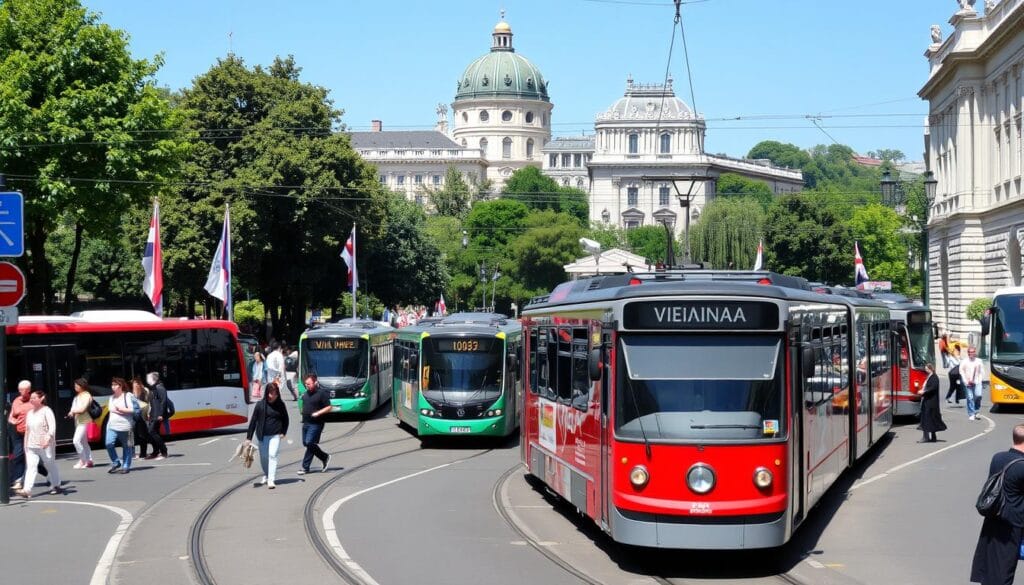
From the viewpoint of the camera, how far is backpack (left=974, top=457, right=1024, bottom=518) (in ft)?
32.3

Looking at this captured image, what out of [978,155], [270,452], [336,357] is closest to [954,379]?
[336,357]

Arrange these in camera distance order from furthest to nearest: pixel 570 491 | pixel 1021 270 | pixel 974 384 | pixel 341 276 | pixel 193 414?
pixel 341 276 < pixel 1021 270 < pixel 974 384 < pixel 193 414 < pixel 570 491

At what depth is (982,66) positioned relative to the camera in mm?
62594

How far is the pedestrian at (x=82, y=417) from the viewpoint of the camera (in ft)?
72.5

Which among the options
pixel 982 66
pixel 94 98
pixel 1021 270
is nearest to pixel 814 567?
pixel 94 98

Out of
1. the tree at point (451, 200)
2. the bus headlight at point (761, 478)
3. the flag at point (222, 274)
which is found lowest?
the bus headlight at point (761, 478)

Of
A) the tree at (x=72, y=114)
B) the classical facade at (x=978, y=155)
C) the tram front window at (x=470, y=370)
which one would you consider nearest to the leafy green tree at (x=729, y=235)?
the classical facade at (x=978, y=155)

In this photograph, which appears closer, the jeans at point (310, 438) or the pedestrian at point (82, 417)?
the jeans at point (310, 438)

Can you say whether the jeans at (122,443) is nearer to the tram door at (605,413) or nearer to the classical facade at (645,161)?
the tram door at (605,413)

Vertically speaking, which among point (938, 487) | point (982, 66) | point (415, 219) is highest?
point (982, 66)

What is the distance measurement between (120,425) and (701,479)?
13204 mm

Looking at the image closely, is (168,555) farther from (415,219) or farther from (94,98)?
(415,219)

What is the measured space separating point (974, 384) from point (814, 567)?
2008 centimetres

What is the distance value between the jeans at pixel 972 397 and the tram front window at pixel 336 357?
14.5 metres
